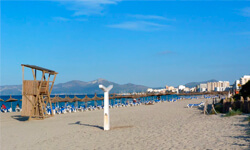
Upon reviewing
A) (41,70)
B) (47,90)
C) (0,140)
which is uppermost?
(41,70)

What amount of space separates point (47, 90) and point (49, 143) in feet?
A: 27.3

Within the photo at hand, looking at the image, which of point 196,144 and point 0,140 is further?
point 0,140

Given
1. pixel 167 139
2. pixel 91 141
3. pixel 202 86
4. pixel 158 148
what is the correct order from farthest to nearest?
1. pixel 202 86
2. pixel 91 141
3. pixel 167 139
4. pixel 158 148

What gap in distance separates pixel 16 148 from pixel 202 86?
542 feet

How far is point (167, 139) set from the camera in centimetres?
910

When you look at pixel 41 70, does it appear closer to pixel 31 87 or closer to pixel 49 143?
pixel 31 87

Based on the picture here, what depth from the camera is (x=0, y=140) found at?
→ 1113 centimetres

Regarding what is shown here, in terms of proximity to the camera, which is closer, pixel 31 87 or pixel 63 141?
pixel 63 141

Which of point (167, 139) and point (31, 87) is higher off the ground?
point (31, 87)

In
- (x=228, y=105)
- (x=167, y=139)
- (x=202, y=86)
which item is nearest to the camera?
(x=167, y=139)

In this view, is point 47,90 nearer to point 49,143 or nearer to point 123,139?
point 49,143

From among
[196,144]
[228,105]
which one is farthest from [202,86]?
[196,144]

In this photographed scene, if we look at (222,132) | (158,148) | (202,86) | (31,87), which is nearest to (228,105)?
(222,132)

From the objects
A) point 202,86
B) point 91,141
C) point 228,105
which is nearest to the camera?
point 91,141
